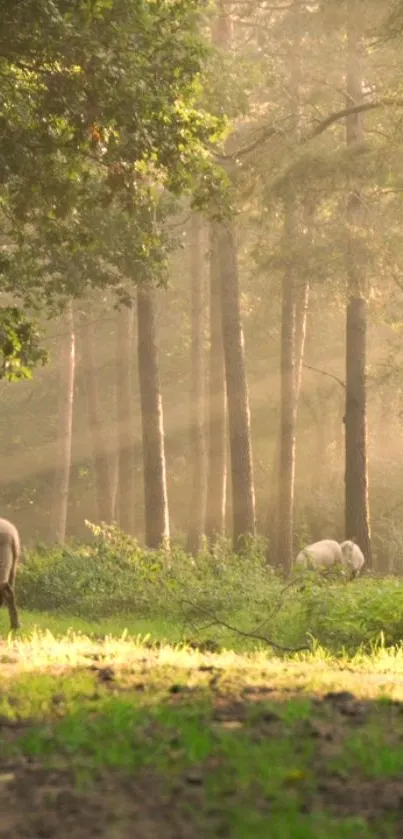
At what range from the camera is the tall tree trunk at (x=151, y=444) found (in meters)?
30.0

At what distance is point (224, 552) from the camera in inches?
975

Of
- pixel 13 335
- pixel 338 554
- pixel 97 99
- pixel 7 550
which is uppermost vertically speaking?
pixel 97 99

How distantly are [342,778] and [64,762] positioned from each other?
4.49ft

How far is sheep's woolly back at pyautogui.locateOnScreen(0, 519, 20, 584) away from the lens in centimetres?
1736

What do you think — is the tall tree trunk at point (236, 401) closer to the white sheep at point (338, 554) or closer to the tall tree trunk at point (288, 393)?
the tall tree trunk at point (288, 393)

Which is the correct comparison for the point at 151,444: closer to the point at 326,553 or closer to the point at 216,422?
the point at 326,553

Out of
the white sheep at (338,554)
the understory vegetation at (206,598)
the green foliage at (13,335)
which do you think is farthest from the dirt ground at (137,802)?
the white sheep at (338,554)

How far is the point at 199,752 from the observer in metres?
6.73

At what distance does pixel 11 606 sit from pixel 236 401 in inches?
594

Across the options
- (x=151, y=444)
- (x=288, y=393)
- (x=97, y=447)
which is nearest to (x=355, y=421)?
(x=151, y=444)

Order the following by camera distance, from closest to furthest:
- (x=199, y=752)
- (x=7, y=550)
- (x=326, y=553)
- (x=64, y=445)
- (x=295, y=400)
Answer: (x=199, y=752)
(x=7, y=550)
(x=326, y=553)
(x=295, y=400)
(x=64, y=445)

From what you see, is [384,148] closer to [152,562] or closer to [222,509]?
[152,562]

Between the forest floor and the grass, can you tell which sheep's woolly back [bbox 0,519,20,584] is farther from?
the forest floor

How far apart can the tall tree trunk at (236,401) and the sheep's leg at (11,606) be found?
44.8 ft
